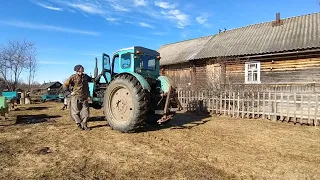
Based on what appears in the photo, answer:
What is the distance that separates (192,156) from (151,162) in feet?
2.92

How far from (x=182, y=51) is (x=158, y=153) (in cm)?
2017

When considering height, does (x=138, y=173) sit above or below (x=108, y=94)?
below

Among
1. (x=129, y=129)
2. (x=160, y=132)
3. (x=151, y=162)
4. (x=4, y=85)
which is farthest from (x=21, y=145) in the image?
(x=4, y=85)

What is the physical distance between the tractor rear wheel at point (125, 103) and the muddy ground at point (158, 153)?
1.08 ft

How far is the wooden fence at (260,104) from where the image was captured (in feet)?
29.3

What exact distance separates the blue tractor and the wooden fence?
12.6 ft

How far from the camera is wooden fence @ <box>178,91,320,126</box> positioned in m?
8.92

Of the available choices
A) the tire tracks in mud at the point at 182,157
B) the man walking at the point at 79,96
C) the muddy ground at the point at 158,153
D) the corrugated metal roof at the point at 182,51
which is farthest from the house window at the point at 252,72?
the man walking at the point at 79,96

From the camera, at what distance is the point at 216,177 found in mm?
3939

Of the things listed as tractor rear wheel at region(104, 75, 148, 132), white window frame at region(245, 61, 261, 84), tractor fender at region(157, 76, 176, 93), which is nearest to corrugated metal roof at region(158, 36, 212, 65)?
white window frame at region(245, 61, 261, 84)

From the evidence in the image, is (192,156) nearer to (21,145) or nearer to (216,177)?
(216,177)

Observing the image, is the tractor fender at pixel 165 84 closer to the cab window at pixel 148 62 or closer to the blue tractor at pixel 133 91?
the blue tractor at pixel 133 91

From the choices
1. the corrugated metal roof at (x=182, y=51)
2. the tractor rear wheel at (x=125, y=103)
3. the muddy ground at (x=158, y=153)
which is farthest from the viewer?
the corrugated metal roof at (x=182, y=51)

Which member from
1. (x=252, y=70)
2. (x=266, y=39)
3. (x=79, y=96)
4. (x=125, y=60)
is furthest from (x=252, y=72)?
(x=79, y=96)
